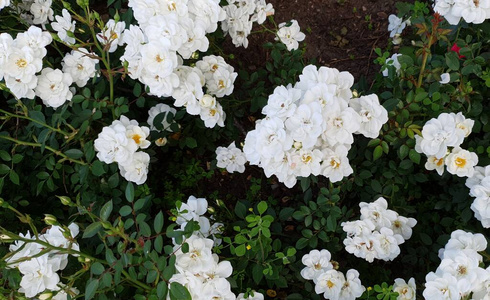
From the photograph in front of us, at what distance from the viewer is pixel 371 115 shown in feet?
5.35

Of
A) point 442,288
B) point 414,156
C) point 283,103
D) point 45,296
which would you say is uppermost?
point 283,103

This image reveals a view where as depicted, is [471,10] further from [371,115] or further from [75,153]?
[75,153]

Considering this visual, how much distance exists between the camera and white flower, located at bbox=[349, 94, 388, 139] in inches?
63.9

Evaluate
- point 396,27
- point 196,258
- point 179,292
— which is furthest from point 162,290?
point 396,27

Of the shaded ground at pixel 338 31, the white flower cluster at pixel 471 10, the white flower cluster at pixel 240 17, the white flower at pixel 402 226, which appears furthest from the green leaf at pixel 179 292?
the shaded ground at pixel 338 31

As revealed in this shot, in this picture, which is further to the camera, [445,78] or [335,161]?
[445,78]

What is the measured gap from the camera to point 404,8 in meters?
2.23

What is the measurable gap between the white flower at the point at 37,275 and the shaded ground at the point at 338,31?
6.13ft

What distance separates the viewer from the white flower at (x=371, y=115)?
162cm

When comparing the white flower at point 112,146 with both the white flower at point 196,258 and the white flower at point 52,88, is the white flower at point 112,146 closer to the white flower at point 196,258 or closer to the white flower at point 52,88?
the white flower at point 52,88

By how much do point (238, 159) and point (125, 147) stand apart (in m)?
0.64

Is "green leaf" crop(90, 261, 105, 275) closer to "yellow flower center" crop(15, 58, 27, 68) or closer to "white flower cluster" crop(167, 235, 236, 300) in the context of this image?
"white flower cluster" crop(167, 235, 236, 300)

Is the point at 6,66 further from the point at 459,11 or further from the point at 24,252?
the point at 459,11

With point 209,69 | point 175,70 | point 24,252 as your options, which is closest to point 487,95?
point 209,69
